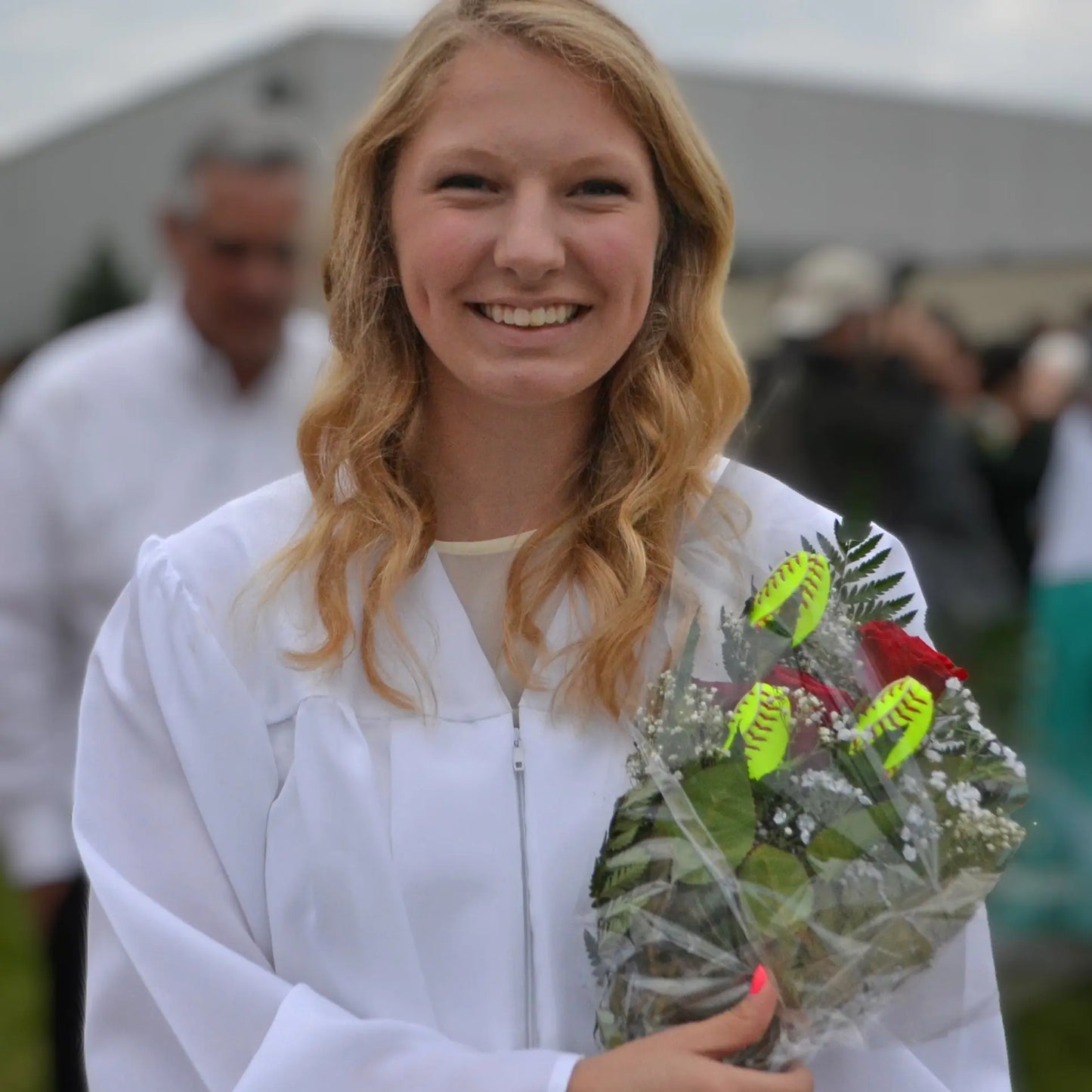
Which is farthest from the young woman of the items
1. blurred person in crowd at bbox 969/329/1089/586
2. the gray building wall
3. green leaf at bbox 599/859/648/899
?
blurred person in crowd at bbox 969/329/1089/586

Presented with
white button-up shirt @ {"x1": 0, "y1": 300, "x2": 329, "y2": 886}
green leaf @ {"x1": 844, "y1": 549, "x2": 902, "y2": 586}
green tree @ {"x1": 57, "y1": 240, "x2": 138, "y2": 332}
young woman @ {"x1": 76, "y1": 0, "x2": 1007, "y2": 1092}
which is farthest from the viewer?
green tree @ {"x1": 57, "y1": 240, "x2": 138, "y2": 332}

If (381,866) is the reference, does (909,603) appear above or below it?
above

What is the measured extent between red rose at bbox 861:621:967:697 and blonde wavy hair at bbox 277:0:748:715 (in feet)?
1.07

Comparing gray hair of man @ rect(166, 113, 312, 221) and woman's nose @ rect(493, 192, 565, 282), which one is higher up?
woman's nose @ rect(493, 192, 565, 282)

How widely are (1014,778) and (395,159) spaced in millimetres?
1008

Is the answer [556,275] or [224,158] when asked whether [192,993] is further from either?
[224,158]

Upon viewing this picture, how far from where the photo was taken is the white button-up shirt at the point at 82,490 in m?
3.79

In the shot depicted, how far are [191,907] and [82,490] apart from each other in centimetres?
203

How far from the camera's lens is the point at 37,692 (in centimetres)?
384

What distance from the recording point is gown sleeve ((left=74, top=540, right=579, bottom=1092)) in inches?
72.3

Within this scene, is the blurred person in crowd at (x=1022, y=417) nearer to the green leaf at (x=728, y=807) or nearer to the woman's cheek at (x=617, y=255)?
the woman's cheek at (x=617, y=255)

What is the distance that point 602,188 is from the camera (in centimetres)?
200

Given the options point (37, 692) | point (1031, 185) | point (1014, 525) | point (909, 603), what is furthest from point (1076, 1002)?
point (909, 603)

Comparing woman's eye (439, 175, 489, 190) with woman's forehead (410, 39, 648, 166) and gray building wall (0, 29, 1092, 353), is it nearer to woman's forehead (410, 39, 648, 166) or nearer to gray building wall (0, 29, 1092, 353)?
woman's forehead (410, 39, 648, 166)
